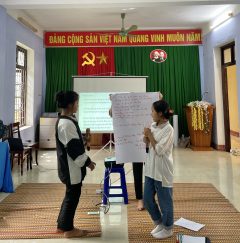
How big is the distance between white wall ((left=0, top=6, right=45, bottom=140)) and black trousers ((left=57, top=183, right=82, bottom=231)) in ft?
9.26

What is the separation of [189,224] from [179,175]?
1891 millimetres

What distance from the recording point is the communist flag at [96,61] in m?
7.24

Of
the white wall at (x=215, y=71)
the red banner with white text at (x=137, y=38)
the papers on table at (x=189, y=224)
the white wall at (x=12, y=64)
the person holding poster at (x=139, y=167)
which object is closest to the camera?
the papers on table at (x=189, y=224)

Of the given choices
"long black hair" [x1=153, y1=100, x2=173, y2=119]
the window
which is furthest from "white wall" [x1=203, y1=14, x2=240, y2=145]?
the window

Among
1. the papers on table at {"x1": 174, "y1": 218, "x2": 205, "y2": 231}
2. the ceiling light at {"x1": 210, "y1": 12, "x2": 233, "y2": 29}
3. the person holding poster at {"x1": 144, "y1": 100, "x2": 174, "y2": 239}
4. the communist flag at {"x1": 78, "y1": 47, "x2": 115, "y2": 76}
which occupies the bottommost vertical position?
the papers on table at {"x1": 174, "y1": 218, "x2": 205, "y2": 231}

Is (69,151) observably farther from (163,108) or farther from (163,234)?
(163,234)

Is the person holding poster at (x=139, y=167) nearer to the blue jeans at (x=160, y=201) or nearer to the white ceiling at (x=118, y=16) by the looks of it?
the blue jeans at (x=160, y=201)

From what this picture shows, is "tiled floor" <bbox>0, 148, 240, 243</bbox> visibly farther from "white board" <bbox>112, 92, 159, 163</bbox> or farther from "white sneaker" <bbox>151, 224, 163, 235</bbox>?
"white board" <bbox>112, 92, 159, 163</bbox>

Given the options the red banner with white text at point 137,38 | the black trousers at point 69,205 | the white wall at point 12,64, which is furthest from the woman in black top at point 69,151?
the red banner with white text at point 137,38

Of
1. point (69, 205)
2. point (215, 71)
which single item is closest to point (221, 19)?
point (215, 71)

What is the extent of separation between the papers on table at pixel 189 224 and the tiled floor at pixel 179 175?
21.7 inches

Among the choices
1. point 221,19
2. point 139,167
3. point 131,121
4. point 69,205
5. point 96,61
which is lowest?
point 69,205

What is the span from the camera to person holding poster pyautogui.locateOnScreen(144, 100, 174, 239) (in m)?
2.14

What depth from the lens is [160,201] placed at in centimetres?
221
